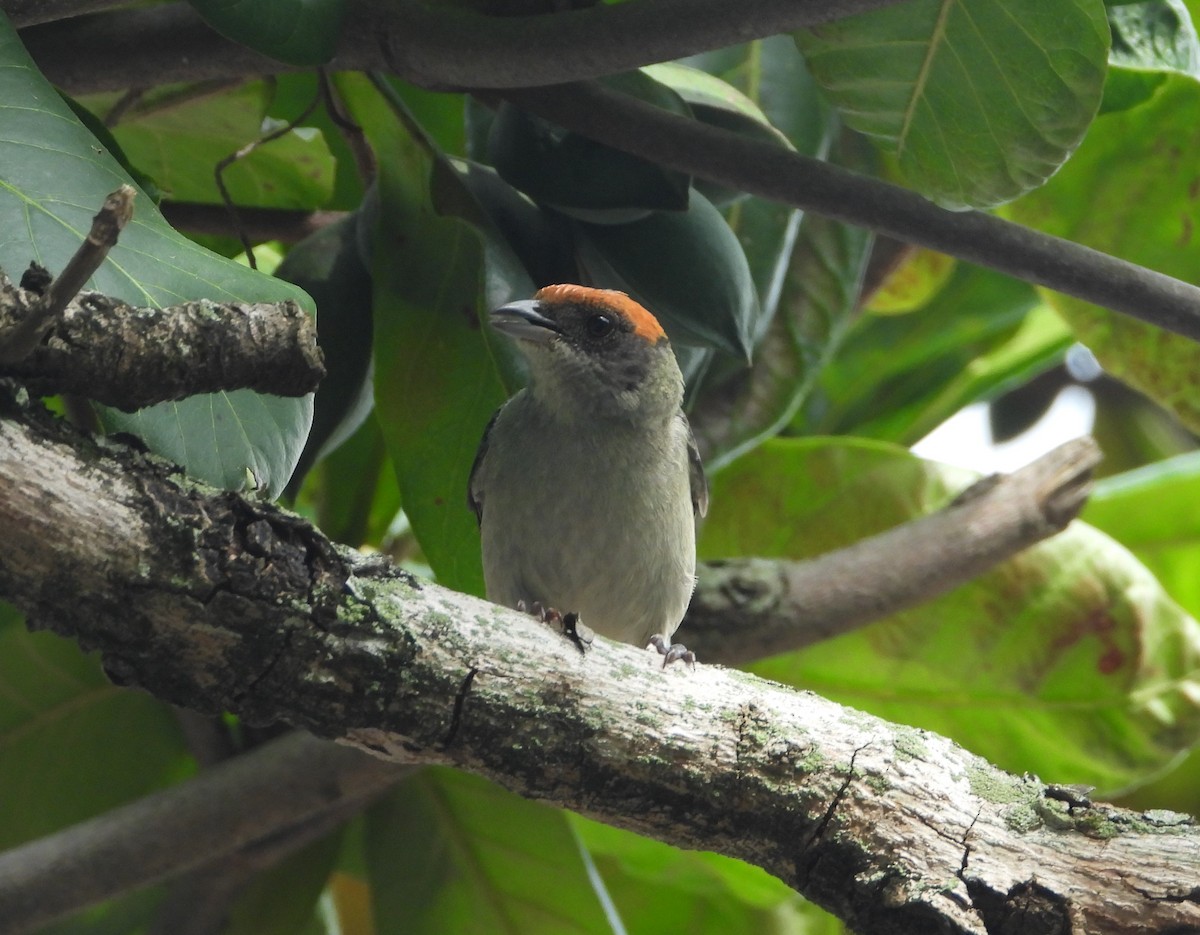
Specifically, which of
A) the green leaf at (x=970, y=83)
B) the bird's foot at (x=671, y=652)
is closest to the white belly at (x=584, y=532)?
the bird's foot at (x=671, y=652)

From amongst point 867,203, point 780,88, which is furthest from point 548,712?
point 780,88

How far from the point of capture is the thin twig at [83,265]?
110cm

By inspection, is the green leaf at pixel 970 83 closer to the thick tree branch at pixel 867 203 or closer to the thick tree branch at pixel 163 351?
the thick tree branch at pixel 867 203

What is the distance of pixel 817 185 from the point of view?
6.12ft

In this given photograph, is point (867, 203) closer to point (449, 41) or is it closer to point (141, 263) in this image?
point (449, 41)

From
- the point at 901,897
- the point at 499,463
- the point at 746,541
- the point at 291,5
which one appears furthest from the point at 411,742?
the point at 746,541

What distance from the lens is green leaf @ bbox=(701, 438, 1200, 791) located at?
3.26m

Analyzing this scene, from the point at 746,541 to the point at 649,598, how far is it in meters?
0.98

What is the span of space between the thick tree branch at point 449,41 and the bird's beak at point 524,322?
0.38 metres

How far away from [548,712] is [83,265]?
69cm

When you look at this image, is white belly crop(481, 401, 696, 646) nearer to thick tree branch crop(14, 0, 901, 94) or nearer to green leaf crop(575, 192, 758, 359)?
green leaf crop(575, 192, 758, 359)

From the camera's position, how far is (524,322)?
89.3 inches

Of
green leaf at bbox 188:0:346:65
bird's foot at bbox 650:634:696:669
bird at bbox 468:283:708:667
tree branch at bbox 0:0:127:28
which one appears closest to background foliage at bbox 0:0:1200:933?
green leaf at bbox 188:0:346:65

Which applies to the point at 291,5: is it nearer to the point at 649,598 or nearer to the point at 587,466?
the point at 587,466
